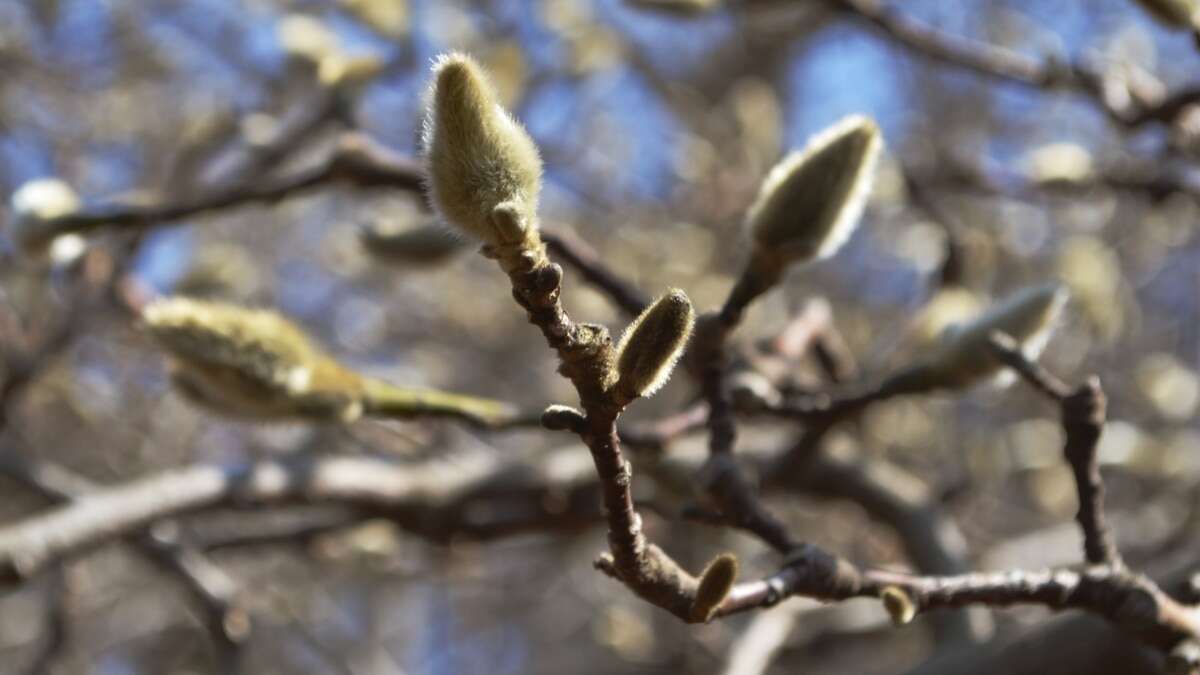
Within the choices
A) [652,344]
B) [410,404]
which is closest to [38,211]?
[410,404]

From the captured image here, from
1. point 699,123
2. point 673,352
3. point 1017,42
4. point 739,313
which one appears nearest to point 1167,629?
point 739,313

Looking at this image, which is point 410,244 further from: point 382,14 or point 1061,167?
point 1061,167

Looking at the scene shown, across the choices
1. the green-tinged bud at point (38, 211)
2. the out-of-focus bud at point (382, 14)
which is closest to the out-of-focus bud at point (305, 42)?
the out-of-focus bud at point (382, 14)

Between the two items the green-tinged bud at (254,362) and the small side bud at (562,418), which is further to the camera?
the green-tinged bud at (254,362)

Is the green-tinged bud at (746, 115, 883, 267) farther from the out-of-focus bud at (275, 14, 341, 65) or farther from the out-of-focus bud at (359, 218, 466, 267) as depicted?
the out-of-focus bud at (275, 14, 341, 65)

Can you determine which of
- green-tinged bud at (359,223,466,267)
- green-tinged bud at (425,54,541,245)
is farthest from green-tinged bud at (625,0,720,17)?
green-tinged bud at (425,54,541,245)

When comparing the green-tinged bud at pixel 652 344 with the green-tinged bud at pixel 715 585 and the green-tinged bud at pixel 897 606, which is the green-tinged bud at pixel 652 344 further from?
the green-tinged bud at pixel 897 606

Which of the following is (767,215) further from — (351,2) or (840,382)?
(351,2)
